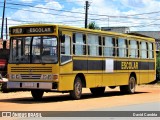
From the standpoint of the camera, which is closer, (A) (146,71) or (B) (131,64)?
(B) (131,64)

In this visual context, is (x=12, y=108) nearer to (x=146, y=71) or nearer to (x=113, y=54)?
(x=113, y=54)

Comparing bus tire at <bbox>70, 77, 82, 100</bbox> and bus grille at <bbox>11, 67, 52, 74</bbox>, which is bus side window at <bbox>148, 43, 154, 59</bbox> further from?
bus grille at <bbox>11, 67, 52, 74</bbox>

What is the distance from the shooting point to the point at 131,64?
25.4m

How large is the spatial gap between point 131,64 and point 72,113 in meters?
11.3

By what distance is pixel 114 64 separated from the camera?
2359 cm

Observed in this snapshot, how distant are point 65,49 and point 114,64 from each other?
4.76 metres

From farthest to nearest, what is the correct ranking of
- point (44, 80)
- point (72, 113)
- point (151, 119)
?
point (44, 80), point (72, 113), point (151, 119)

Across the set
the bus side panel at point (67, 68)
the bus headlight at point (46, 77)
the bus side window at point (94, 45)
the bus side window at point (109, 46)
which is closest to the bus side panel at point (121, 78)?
the bus side window at point (109, 46)

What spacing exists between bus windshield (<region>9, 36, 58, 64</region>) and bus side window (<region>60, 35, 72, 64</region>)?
32 centimetres

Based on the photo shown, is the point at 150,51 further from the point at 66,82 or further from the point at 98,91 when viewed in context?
the point at 66,82

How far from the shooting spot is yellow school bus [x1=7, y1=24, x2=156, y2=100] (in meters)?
18.9

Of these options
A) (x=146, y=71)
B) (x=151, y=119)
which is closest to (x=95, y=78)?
(x=146, y=71)

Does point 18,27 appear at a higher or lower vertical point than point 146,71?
higher

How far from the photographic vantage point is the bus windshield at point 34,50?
19.0m
